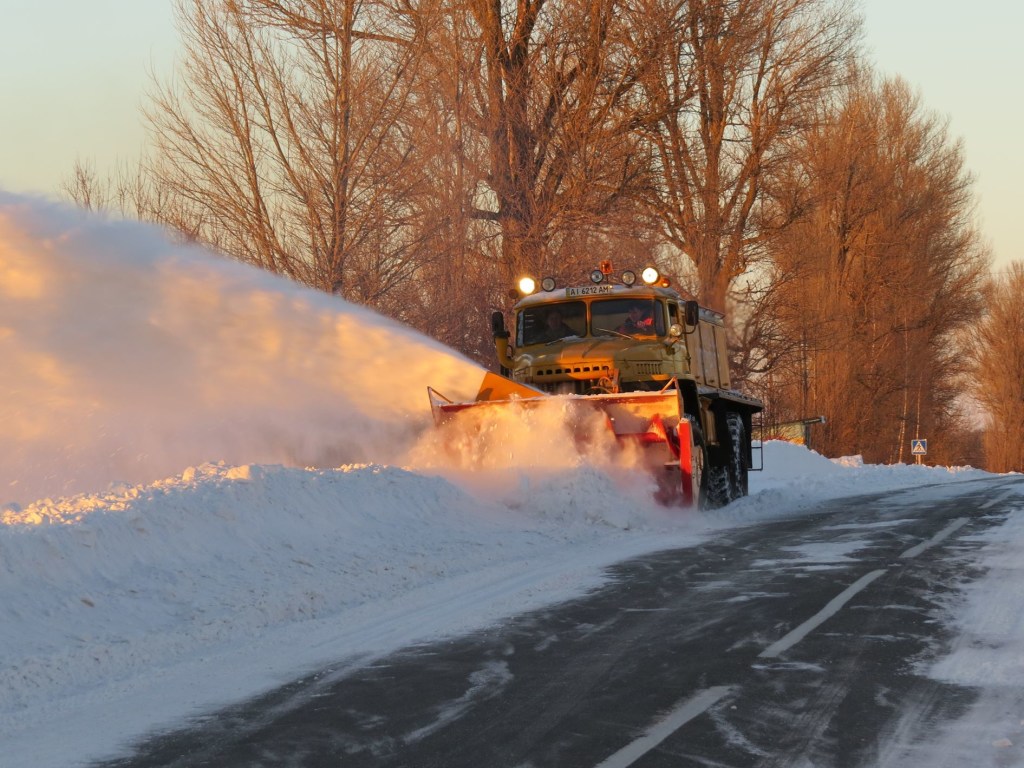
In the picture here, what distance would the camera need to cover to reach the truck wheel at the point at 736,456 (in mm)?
18220

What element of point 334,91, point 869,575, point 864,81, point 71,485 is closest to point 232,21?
point 334,91

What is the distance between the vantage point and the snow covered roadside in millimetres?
5863

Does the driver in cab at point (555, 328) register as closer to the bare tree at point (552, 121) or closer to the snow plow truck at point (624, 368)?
the snow plow truck at point (624, 368)

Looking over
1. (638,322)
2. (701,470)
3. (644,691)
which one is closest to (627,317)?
(638,322)

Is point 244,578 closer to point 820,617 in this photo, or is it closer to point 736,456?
point 820,617

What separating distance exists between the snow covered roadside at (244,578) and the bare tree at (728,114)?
50.8 ft

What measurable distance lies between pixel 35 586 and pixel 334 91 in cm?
1256

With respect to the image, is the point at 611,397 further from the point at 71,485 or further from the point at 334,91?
the point at 334,91

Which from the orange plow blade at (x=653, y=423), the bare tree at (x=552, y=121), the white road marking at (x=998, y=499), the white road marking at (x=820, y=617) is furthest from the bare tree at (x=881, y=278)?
the white road marking at (x=820, y=617)

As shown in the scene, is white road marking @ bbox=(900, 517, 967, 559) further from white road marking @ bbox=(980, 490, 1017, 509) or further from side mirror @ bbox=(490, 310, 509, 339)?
side mirror @ bbox=(490, 310, 509, 339)

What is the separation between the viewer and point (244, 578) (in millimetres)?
8312

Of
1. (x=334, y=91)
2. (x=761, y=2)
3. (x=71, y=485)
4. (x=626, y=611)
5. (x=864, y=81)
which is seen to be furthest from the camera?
(x=864, y=81)

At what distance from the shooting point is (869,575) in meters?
8.77

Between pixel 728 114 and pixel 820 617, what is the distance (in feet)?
84.2
